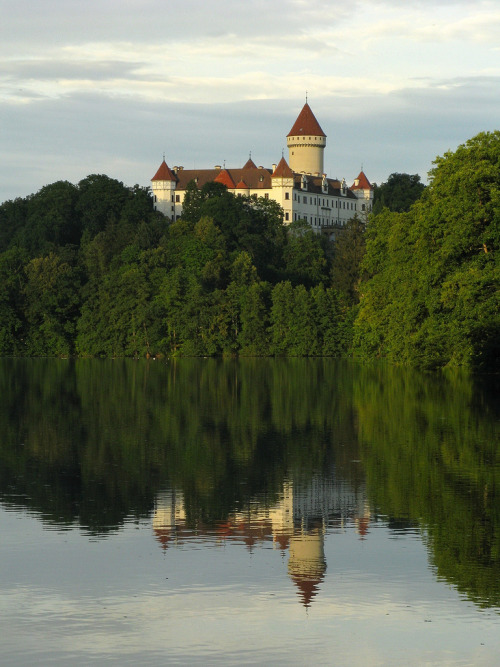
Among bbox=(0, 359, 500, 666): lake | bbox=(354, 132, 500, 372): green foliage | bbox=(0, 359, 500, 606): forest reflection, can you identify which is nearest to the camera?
bbox=(0, 359, 500, 666): lake

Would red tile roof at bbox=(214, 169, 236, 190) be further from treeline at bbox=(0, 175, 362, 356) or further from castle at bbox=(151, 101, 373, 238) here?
treeline at bbox=(0, 175, 362, 356)

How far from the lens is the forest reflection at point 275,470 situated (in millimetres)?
15742

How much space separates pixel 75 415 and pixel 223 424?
5.09 m

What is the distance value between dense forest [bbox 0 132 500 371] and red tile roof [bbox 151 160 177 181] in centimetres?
2326

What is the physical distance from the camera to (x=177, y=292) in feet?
384

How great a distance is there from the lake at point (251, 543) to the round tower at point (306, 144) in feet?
537

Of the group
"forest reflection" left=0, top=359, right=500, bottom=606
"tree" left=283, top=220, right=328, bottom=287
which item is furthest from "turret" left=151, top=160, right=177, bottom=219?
"forest reflection" left=0, top=359, right=500, bottom=606

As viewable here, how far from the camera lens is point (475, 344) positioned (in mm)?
53938

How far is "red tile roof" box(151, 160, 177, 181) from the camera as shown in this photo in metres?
182

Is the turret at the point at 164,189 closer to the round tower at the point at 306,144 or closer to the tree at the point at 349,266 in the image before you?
the round tower at the point at 306,144

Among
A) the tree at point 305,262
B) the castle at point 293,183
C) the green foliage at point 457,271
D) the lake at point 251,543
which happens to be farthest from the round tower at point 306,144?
the lake at point 251,543

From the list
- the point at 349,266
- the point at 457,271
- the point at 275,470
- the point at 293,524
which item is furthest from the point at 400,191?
the point at 293,524

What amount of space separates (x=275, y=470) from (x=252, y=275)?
326ft

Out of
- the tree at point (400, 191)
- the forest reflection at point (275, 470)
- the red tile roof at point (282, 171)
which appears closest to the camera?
the forest reflection at point (275, 470)
